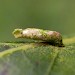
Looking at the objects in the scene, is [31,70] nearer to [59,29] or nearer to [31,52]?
[31,52]

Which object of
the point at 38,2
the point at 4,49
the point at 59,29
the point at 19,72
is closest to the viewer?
the point at 19,72

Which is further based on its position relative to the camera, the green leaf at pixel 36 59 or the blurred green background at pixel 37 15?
the blurred green background at pixel 37 15

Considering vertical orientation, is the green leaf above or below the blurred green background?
below

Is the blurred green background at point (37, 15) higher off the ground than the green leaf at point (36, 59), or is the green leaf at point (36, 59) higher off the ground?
the blurred green background at point (37, 15)

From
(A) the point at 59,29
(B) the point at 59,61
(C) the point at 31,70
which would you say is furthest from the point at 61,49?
(A) the point at 59,29

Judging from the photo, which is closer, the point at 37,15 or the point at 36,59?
the point at 36,59
